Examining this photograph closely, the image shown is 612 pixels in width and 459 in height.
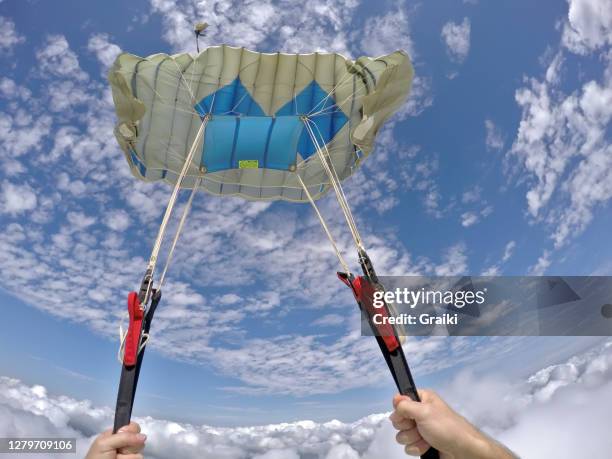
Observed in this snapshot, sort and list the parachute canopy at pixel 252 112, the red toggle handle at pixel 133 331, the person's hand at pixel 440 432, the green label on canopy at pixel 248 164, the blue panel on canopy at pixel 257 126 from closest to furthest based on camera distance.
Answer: the person's hand at pixel 440 432 → the red toggle handle at pixel 133 331 → the parachute canopy at pixel 252 112 → the blue panel on canopy at pixel 257 126 → the green label on canopy at pixel 248 164

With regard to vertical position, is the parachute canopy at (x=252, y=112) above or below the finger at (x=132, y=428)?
above

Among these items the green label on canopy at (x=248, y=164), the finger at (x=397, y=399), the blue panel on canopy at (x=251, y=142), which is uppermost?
the blue panel on canopy at (x=251, y=142)

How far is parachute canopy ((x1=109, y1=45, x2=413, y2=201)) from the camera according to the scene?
1041cm

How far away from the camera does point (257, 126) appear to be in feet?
40.4

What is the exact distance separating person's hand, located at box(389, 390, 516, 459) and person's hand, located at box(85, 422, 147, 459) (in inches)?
75.1

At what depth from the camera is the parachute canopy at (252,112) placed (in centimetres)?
1041

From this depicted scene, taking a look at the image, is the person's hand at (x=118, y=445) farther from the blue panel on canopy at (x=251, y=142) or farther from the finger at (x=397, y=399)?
the blue panel on canopy at (x=251, y=142)

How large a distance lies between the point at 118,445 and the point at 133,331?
2027mm

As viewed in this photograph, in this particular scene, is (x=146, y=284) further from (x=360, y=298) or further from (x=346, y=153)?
(x=346, y=153)

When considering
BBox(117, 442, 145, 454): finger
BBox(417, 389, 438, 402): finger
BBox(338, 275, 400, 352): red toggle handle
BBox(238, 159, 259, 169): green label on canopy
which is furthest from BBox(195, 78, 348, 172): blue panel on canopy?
BBox(117, 442, 145, 454): finger

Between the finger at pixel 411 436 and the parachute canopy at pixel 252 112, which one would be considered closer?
the finger at pixel 411 436

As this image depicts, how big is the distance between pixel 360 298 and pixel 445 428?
8.23ft

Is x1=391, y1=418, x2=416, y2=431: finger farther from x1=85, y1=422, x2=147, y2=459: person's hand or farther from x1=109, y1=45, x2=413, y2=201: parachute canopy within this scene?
x1=109, y1=45, x2=413, y2=201: parachute canopy

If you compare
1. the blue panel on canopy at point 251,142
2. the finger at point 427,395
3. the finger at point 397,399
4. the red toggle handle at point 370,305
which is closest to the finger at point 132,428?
the finger at point 397,399
